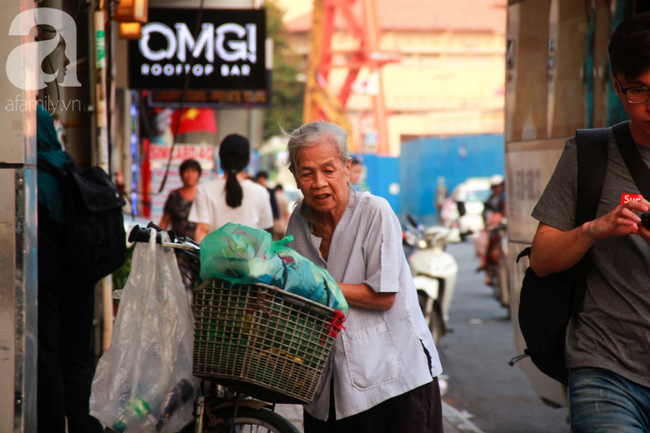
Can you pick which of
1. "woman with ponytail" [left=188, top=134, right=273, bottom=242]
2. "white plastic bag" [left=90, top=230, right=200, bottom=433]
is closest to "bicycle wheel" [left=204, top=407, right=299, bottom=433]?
"white plastic bag" [left=90, top=230, right=200, bottom=433]

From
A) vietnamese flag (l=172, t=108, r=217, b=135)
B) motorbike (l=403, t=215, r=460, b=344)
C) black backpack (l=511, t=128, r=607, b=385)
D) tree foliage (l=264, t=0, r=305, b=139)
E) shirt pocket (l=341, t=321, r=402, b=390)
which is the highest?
tree foliage (l=264, t=0, r=305, b=139)

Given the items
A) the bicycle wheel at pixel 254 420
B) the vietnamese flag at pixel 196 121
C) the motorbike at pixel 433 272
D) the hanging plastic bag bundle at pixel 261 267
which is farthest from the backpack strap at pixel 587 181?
the vietnamese flag at pixel 196 121

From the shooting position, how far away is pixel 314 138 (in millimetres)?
2463

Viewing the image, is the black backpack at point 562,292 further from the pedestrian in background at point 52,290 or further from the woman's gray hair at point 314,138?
the pedestrian in background at point 52,290

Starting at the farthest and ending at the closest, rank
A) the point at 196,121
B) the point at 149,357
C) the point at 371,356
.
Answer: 1. the point at 196,121
2. the point at 149,357
3. the point at 371,356

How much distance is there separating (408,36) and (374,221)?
71458 millimetres

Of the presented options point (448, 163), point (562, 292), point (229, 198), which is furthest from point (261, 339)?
point (448, 163)

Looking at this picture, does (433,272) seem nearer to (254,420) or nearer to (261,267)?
(254,420)

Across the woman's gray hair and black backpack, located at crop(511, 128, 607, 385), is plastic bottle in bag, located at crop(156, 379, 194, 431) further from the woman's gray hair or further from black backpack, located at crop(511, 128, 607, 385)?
black backpack, located at crop(511, 128, 607, 385)

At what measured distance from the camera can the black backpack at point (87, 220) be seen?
11.3 ft

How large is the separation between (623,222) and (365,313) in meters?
0.92

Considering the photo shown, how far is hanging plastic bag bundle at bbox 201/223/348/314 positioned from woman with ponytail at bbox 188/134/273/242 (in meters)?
2.98

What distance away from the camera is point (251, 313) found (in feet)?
7.27

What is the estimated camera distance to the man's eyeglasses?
6.52 ft
